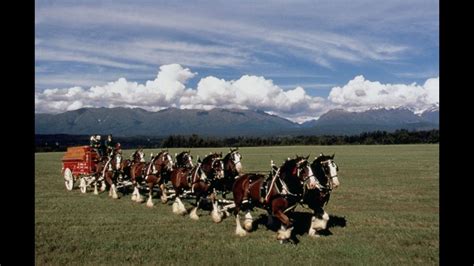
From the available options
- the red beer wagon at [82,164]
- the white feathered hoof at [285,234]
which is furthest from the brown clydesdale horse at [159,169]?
the white feathered hoof at [285,234]

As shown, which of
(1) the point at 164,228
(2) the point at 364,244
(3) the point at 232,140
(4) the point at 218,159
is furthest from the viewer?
(3) the point at 232,140

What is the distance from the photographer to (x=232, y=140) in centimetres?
12331

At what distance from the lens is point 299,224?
1541 centimetres

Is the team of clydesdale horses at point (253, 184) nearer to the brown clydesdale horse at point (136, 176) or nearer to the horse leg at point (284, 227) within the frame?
the horse leg at point (284, 227)

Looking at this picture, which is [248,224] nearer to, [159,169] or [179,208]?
[179,208]

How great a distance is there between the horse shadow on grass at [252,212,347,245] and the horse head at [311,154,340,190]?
177cm

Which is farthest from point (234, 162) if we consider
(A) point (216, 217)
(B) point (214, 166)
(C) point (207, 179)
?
(A) point (216, 217)

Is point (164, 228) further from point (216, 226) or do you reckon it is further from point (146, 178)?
point (146, 178)

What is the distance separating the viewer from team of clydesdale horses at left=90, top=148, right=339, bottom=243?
12.5m

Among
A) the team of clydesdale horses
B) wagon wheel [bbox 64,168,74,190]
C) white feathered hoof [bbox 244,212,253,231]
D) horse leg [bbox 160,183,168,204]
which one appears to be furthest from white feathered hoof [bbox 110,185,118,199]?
white feathered hoof [bbox 244,212,253,231]

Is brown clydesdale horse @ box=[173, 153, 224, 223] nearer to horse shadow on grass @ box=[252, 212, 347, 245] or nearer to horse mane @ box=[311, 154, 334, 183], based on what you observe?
horse shadow on grass @ box=[252, 212, 347, 245]
